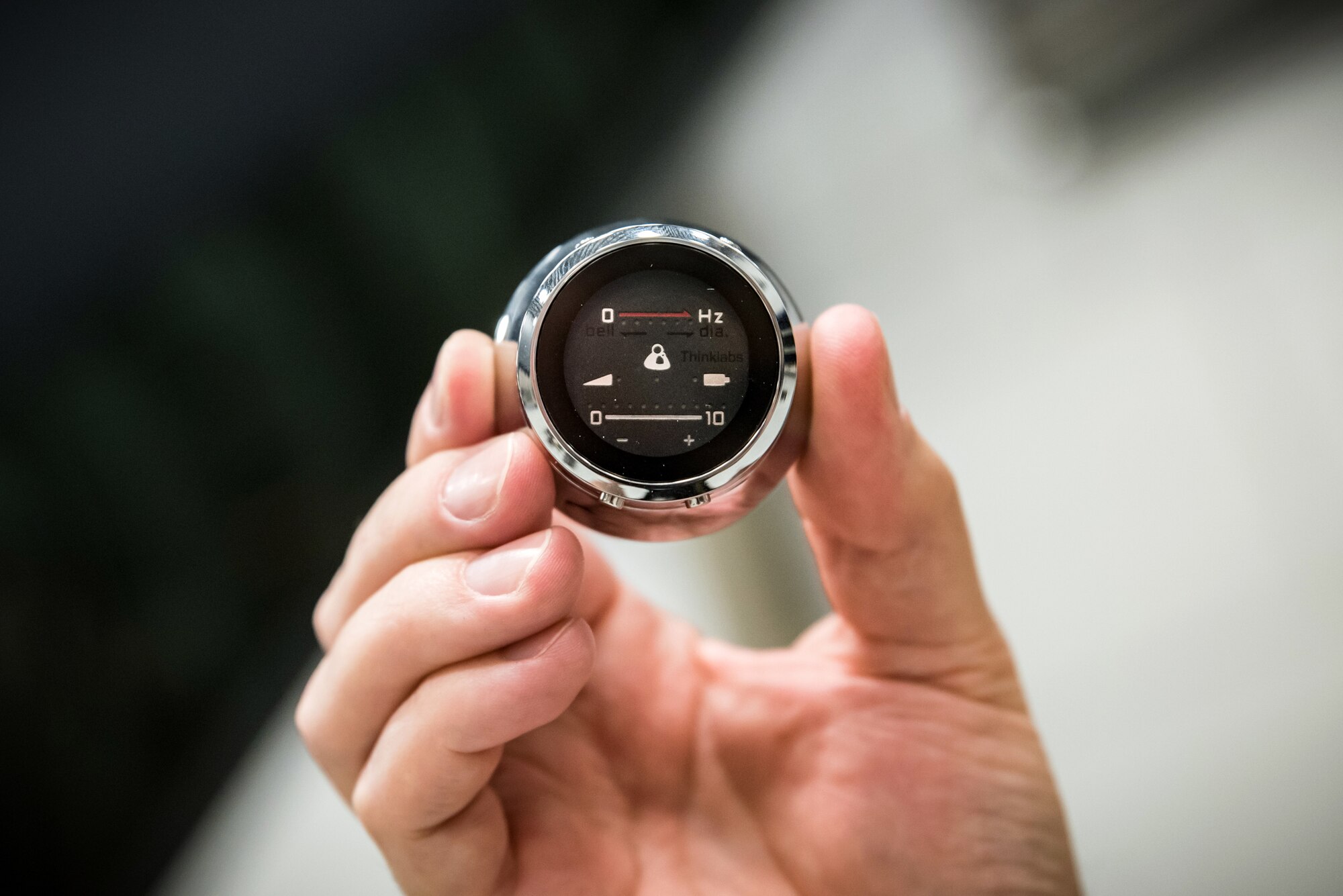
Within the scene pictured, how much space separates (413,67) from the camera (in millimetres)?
1315

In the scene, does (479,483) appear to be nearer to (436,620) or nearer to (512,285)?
(436,620)

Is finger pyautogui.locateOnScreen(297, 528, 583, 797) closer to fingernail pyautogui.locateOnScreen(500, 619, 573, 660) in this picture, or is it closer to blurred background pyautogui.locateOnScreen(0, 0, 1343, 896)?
fingernail pyautogui.locateOnScreen(500, 619, 573, 660)

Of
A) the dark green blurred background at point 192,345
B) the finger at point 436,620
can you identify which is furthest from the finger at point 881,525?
the dark green blurred background at point 192,345

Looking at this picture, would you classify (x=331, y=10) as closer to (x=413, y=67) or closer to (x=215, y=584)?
(x=413, y=67)

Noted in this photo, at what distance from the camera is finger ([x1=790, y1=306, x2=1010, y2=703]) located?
59cm

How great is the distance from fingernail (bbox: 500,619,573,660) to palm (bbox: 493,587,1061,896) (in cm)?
18

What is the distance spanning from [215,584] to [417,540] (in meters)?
0.81

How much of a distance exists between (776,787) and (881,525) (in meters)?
0.27

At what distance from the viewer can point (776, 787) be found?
2.42 feet

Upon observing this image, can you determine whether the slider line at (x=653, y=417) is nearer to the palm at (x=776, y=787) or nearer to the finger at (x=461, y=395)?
the finger at (x=461, y=395)

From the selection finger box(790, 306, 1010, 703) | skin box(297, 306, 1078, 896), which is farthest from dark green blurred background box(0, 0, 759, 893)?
finger box(790, 306, 1010, 703)

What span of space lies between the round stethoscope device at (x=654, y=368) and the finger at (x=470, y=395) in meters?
0.03

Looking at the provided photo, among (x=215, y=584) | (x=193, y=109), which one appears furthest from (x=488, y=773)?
(x=193, y=109)

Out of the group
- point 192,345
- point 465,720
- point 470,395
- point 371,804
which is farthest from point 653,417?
point 192,345
